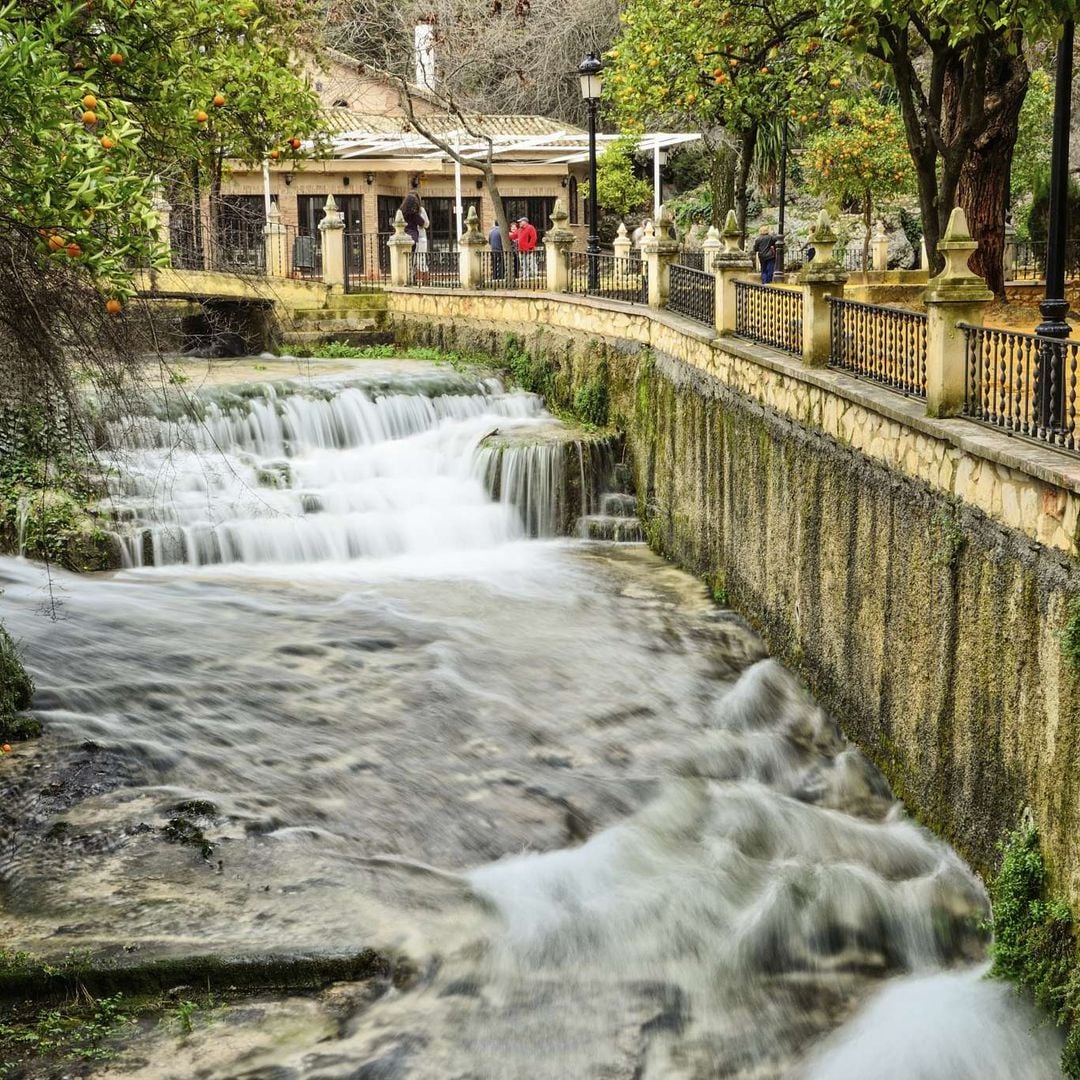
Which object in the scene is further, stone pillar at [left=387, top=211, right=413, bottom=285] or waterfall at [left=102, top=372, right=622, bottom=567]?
stone pillar at [left=387, top=211, right=413, bottom=285]

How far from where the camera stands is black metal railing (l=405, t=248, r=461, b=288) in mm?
28266

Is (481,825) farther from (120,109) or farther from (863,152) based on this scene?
(863,152)

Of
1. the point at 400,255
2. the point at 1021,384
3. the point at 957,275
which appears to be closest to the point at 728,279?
the point at 957,275

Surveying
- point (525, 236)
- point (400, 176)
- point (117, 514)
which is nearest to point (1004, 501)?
point (117, 514)

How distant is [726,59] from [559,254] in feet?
18.4

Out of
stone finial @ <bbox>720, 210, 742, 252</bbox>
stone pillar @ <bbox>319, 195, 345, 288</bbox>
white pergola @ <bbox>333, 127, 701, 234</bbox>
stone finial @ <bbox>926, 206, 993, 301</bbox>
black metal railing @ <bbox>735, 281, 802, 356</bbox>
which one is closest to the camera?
stone finial @ <bbox>926, 206, 993, 301</bbox>

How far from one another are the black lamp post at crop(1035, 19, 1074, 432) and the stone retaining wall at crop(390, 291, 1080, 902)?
0.96 feet

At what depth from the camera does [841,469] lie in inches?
462

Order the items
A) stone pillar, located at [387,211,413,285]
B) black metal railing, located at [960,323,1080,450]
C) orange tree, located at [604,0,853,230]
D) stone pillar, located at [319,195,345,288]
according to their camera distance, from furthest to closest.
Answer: stone pillar, located at [387,211,413,285] → stone pillar, located at [319,195,345,288] → orange tree, located at [604,0,853,230] → black metal railing, located at [960,323,1080,450]

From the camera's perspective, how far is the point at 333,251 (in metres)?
28.0

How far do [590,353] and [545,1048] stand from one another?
1411cm

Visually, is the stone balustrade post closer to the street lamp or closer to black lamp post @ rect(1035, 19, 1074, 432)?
the street lamp

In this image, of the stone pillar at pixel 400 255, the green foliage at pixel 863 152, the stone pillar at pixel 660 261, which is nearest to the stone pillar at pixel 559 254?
the stone pillar at pixel 660 261

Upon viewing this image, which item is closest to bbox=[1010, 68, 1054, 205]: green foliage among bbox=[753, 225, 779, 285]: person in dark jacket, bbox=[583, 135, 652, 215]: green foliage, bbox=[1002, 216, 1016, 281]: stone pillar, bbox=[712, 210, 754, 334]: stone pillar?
bbox=[1002, 216, 1016, 281]: stone pillar
